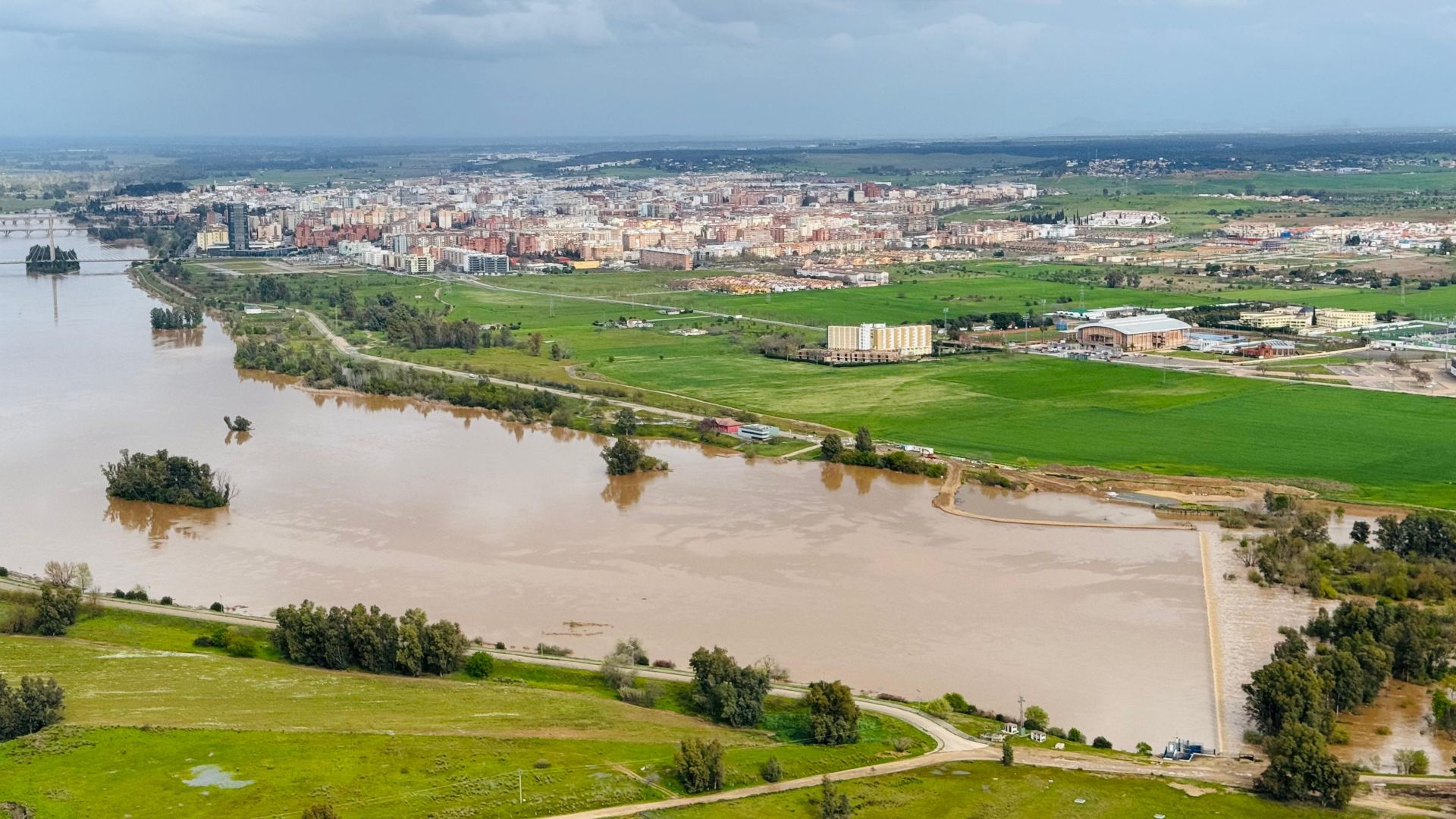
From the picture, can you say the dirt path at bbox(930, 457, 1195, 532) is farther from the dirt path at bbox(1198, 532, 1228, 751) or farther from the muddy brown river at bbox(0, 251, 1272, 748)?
the dirt path at bbox(1198, 532, 1228, 751)

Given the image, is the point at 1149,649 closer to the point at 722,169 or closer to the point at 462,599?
the point at 462,599

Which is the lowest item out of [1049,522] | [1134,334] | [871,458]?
[1049,522]

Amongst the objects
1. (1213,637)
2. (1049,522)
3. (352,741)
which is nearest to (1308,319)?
(1049,522)

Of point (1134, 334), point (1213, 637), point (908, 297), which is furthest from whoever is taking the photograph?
point (908, 297)

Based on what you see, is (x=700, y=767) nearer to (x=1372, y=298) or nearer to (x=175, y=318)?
(x=175, y=318)

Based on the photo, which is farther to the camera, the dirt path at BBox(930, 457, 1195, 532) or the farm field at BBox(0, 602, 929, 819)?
the dirt path at BBox(930, 457, 1195, 532)

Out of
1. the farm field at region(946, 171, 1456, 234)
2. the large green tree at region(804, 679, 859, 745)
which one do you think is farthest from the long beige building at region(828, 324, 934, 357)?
the farm field at region(946, 171, 1456, 234)
